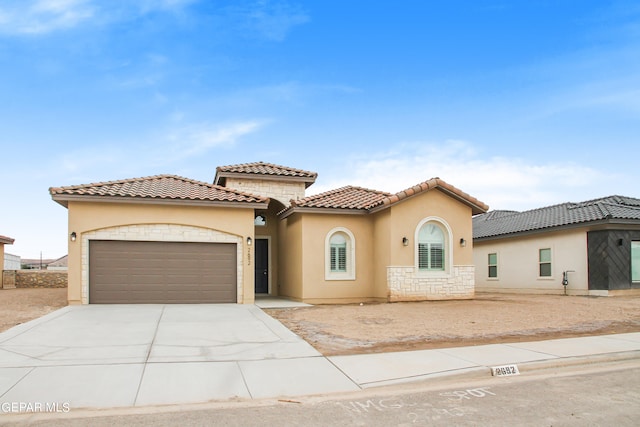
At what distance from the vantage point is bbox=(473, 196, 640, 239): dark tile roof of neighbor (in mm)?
20250

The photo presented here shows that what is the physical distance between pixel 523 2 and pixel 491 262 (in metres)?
14.7

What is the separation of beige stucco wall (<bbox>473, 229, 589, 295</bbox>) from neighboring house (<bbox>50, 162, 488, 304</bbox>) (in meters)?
5.56

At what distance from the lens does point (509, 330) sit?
10891 millimetres

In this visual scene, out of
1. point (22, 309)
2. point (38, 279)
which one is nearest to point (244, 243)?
point (22, 309)

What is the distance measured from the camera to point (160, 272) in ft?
53.1

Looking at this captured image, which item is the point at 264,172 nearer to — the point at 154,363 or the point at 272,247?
the point at 272,247

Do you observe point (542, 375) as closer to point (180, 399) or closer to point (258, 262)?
point (180, 399)

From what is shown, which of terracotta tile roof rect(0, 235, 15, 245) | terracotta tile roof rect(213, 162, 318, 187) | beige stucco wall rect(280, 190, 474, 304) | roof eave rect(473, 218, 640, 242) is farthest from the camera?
terracotta tile roof rect(0, 235, 15, 245)

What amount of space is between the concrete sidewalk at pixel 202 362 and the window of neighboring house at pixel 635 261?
11733mm

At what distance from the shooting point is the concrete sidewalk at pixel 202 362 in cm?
643

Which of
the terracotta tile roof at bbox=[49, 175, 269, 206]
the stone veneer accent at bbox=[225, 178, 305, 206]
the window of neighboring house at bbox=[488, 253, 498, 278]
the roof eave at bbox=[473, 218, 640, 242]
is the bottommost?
the window of neighboring house at bbox=[488, 253, 498, 278]

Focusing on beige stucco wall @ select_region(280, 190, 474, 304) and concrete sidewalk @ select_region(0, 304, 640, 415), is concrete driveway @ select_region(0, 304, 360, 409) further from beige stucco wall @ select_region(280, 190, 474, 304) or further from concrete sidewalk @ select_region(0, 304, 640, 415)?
beige stucco wall @ select_region(280, 190, 474, 304)

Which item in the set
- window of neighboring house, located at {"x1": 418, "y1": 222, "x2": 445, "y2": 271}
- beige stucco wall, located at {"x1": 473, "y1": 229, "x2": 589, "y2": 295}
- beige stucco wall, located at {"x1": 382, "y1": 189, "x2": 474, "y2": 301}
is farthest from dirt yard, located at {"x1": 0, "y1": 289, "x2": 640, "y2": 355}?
beige stucco wall, located at {"x1": 473, "y1": 229, "x2": 589, "y2": 295}

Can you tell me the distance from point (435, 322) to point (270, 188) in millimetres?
11948
